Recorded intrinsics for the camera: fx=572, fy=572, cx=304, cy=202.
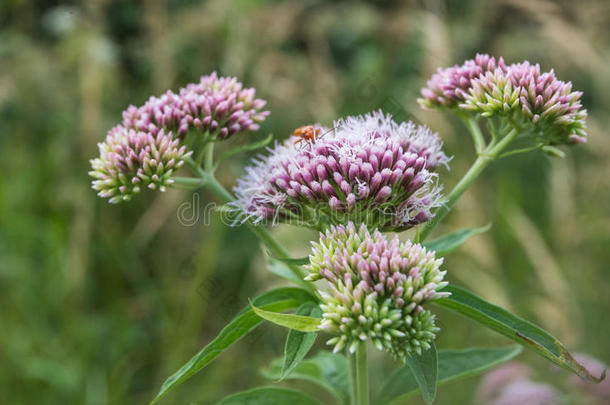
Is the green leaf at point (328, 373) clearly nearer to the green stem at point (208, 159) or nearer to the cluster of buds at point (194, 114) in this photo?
the green stem at point (208, 159)

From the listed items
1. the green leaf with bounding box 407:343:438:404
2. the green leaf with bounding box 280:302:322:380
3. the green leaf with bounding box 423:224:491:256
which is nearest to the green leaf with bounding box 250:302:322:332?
the green leaf with bounding box 280:302:322:380

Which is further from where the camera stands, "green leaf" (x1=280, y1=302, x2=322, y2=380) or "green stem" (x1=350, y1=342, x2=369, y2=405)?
"green stem" (x1=350, y1=342, x2=369, y2=405)

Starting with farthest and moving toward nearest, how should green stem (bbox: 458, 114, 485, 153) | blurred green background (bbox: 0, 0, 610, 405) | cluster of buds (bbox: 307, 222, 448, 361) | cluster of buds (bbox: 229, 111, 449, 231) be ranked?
blurred green background (bbox: 0, 0, 610, 405)
green stem (bbox: 458, 114, 485, 153)
cluster of buds (bbox: 229, 111, 449, 231)
cluster of buds (bbox: 307, 222, 448, 361)

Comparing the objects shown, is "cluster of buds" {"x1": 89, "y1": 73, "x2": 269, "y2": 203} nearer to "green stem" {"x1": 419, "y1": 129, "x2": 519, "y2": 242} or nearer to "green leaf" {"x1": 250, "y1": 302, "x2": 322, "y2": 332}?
"green leaf" {"x1": 250, "y1": 302, "x2": 322, "y2": 332}

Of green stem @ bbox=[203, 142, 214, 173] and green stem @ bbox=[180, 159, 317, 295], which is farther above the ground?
green stem @ bbox=[203, 142, 214, 173]

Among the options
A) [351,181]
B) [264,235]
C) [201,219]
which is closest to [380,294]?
[351,181]

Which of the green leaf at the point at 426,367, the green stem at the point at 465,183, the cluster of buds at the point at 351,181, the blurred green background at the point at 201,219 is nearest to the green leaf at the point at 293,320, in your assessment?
the green leaf at the point at 426,367

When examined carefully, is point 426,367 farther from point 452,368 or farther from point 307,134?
point 307,134
